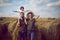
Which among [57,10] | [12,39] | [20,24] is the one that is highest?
[57,10]

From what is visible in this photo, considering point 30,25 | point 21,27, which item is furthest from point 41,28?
point 21,27

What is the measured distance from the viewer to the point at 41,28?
7.05m

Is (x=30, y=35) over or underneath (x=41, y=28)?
underneath

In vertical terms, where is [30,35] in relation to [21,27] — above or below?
below

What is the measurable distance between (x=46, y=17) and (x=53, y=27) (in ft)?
1.29

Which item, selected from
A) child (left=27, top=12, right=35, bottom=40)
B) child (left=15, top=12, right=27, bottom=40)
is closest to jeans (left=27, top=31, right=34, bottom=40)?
child (left=27, top=12, right=35, bottom=40)

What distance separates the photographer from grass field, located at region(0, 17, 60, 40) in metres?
7.04

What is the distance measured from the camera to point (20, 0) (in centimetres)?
717

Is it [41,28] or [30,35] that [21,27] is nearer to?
[30,35]

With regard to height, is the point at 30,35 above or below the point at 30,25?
below

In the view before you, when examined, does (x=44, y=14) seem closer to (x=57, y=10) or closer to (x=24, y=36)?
(x=57, y=10)

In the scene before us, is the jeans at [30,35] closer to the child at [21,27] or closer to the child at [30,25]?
the child at [30,25]

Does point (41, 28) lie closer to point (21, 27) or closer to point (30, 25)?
point (30, 25)

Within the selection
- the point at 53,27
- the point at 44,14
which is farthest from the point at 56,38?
the point at 44,14
